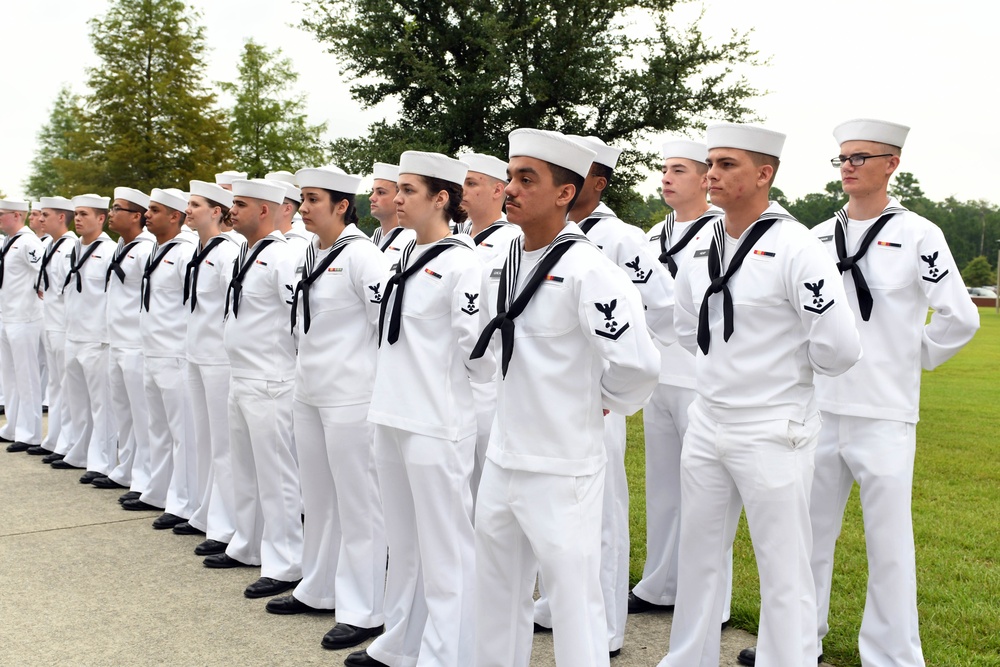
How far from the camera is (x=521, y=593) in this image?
393cm

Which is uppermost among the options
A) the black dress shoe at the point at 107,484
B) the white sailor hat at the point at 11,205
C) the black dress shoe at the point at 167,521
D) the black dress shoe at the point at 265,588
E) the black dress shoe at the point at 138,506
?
the white sailor hat at the point at 11,205

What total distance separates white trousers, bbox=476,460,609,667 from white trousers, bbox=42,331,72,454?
7.47 meters

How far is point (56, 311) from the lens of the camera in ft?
34.6

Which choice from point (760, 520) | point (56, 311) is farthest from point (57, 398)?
point (760, 520)

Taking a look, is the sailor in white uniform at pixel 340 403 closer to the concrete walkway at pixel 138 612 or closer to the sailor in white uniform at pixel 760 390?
the concrete walkway at pixel 138 612

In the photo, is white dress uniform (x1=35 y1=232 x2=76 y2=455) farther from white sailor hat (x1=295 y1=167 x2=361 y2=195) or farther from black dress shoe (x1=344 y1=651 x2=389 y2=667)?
black dress shoe (x1=344 y1=651 x2=389 y2=667)

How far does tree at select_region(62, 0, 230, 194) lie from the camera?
40594 millimetres

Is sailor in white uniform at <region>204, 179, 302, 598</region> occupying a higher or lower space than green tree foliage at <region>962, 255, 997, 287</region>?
lower

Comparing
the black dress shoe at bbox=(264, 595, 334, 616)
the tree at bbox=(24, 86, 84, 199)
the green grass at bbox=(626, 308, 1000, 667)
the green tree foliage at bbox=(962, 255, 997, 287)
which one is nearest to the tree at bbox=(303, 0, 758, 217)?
the green grass at bbox=(626, 308, 1000, 667)

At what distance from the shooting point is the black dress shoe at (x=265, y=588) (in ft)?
20.3

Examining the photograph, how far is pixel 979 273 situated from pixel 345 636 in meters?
103

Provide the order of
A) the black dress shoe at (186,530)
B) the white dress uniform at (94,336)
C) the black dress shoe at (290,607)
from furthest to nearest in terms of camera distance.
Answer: the white dress uniform at (94,336)
the black dress shoe at (186,530)
the black dress shoe at (290,607)

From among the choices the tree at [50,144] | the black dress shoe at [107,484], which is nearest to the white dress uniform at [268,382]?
the black dress shoe at [107,484]

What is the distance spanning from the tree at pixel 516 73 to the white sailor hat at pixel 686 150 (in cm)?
1541
